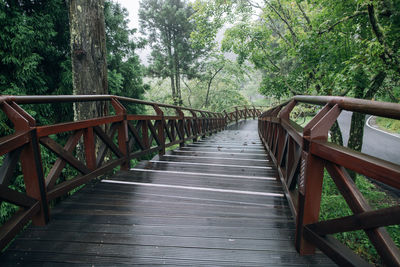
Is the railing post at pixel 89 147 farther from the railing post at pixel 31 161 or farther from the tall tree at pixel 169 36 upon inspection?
the tall tree at pixel 169 36

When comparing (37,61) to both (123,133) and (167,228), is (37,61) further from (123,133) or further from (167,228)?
(167,228)

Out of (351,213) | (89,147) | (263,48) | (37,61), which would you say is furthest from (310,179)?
(263,48)

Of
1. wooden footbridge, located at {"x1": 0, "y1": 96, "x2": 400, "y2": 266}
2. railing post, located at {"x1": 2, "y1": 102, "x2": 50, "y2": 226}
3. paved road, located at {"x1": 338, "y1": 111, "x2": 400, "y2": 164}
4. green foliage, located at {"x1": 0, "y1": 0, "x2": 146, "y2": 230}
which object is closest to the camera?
wooden footbridge, located at {"x1": 0, "y1": 96, "x2": 400, "y2": 266}

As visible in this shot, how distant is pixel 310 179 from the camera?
150 centimetres

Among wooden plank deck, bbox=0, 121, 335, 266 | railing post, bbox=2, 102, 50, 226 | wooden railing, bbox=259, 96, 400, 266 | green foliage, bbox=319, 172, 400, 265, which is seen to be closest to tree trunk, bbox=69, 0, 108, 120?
wooden plank deck, bbox=0, 121, 335, 266

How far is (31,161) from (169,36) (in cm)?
1876

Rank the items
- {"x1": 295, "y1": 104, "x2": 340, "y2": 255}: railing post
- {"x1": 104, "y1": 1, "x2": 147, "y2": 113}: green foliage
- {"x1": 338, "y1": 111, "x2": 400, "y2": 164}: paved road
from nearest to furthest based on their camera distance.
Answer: {"x1": 295, "y1": 104, "x2": 340, "y2": 255}: railing post < {"x1": 104, "y1": 1, "x2": 147, "y2": 113}: green foliage < {"x1": 338, "y1": 111, "x2": 400, "y2": 164}: paved road

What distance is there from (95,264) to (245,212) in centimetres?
140

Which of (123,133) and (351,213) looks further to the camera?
(351,213)

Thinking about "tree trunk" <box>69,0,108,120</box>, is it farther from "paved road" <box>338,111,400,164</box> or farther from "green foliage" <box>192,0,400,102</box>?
"paved road" <box>338,111,400,164</box>

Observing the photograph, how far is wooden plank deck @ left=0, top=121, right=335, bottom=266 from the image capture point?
1542mm

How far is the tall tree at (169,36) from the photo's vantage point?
1706cm

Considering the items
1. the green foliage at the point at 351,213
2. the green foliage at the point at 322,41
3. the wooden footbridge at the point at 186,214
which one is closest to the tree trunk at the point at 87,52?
the wooden footbridge at the point at 186,214

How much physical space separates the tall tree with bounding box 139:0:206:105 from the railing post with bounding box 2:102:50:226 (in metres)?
16.7
